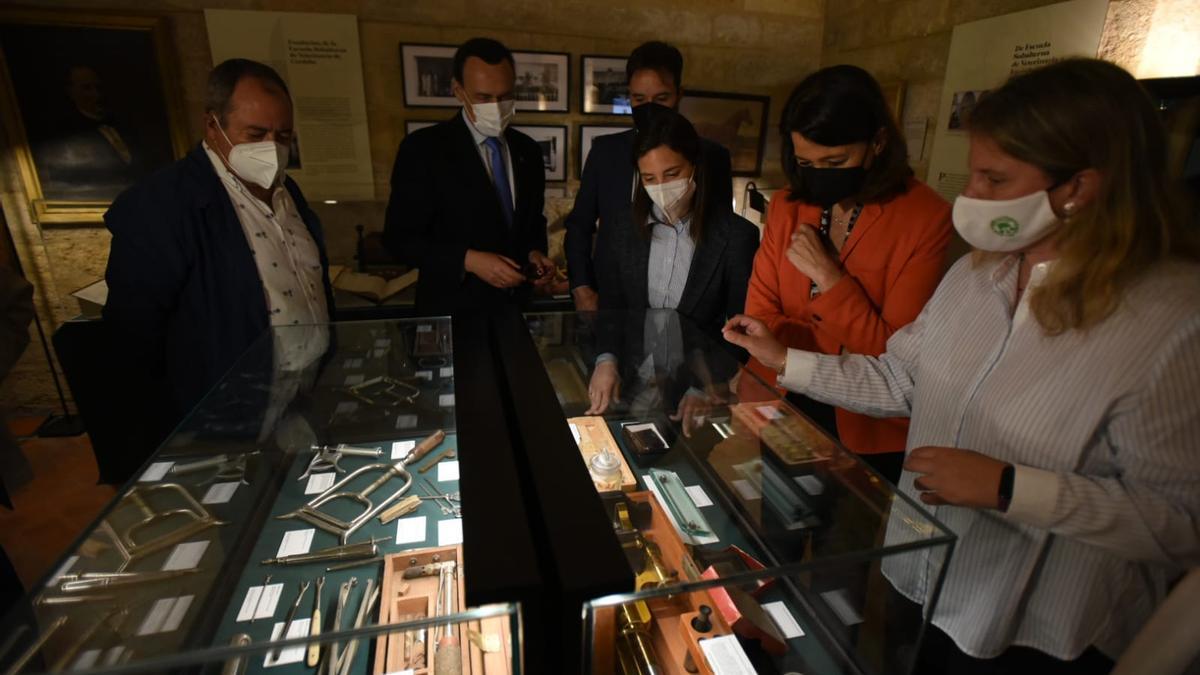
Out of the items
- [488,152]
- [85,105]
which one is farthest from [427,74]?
[85,105]

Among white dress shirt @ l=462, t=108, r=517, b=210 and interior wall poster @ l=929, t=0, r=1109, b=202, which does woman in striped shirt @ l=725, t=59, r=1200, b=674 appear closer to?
interior wall poster @ l=929, t=0, r=1109, b=202

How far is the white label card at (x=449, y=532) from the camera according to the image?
1.32 metres

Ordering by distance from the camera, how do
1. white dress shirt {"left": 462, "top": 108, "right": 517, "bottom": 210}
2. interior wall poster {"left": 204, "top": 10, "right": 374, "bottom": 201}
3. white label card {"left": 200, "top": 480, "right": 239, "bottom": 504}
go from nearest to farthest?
white label card {"left": 200, "top": 480, "right": 239, "bottom": 504}
white dress shirt {"left": 462, "top": 108, "right": 517, "bottom": 210}
interior wall poster {"left": 204, "top": 10, "right": 374, "bottom": 201}

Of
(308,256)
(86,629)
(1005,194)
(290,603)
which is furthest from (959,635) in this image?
(308,256)

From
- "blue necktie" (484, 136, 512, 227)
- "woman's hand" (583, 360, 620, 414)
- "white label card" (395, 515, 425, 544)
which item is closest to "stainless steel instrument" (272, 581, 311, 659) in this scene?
"white label card" (395, 515, 425, 544)

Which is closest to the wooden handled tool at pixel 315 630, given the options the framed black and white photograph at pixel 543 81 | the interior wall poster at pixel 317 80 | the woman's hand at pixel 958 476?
the woman's hand at pixel 958 476

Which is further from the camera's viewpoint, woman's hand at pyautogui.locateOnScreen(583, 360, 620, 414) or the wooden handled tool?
woman's hand at pyautogui.locateOnScreen(583, 360, 620, 414)


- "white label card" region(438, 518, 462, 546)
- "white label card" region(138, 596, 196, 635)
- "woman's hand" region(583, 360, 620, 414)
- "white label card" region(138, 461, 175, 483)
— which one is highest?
"woman's hand" region(583, 360, 620, 414)

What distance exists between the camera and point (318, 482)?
1.52 metres

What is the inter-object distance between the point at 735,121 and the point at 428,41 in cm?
236

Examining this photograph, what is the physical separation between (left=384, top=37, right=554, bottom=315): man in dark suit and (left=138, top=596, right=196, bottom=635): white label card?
169cm

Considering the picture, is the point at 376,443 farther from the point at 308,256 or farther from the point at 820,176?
the point at 820,176

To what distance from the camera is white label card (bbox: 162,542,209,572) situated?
113 cm

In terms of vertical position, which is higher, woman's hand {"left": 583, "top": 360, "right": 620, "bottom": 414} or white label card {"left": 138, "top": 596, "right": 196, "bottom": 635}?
woman's hand {"left": 583, "top": 360, "right": 620, "bottom": 414}
